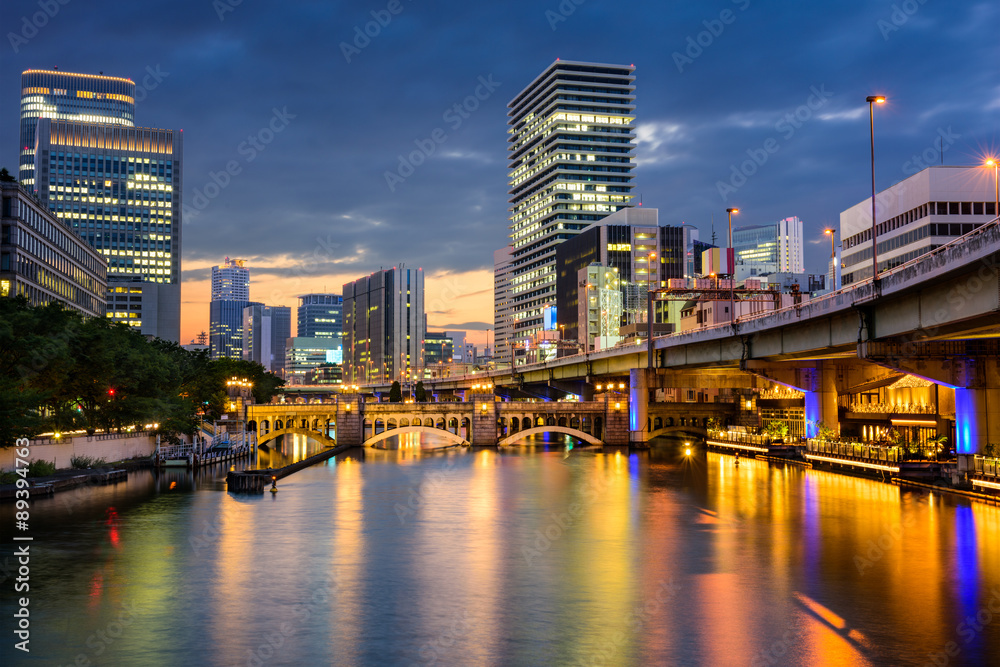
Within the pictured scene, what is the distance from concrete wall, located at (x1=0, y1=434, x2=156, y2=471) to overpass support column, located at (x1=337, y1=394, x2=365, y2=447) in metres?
28.1

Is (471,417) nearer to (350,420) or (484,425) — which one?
(484,425)

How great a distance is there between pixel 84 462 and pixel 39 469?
32.2ft

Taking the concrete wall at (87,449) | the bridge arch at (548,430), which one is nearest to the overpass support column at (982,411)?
the bridge arch at (548,430)

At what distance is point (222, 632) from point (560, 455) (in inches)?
3399

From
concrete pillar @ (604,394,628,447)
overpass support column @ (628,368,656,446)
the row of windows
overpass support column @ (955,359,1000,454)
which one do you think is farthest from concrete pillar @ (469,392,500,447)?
the row of windows

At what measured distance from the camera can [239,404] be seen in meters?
126

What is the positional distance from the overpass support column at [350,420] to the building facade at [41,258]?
42.3 m

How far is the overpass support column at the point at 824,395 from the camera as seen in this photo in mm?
91688

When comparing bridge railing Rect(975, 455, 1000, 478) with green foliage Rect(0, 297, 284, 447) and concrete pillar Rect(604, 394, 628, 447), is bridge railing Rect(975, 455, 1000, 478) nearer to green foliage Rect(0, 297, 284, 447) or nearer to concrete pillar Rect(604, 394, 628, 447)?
green foliage Rect(0, 297, 284, 447)

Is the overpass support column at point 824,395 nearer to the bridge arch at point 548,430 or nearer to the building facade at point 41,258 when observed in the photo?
the bridge arch at point 548,430

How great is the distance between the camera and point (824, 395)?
302ft

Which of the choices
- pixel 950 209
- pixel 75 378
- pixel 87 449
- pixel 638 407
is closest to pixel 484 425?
pixel 638 407

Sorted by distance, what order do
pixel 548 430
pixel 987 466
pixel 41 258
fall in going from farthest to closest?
1. pixel 41 258
2. pixel 548 430
3. pixel 987 466

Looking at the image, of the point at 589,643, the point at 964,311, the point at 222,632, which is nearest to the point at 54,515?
the point at 222,632
